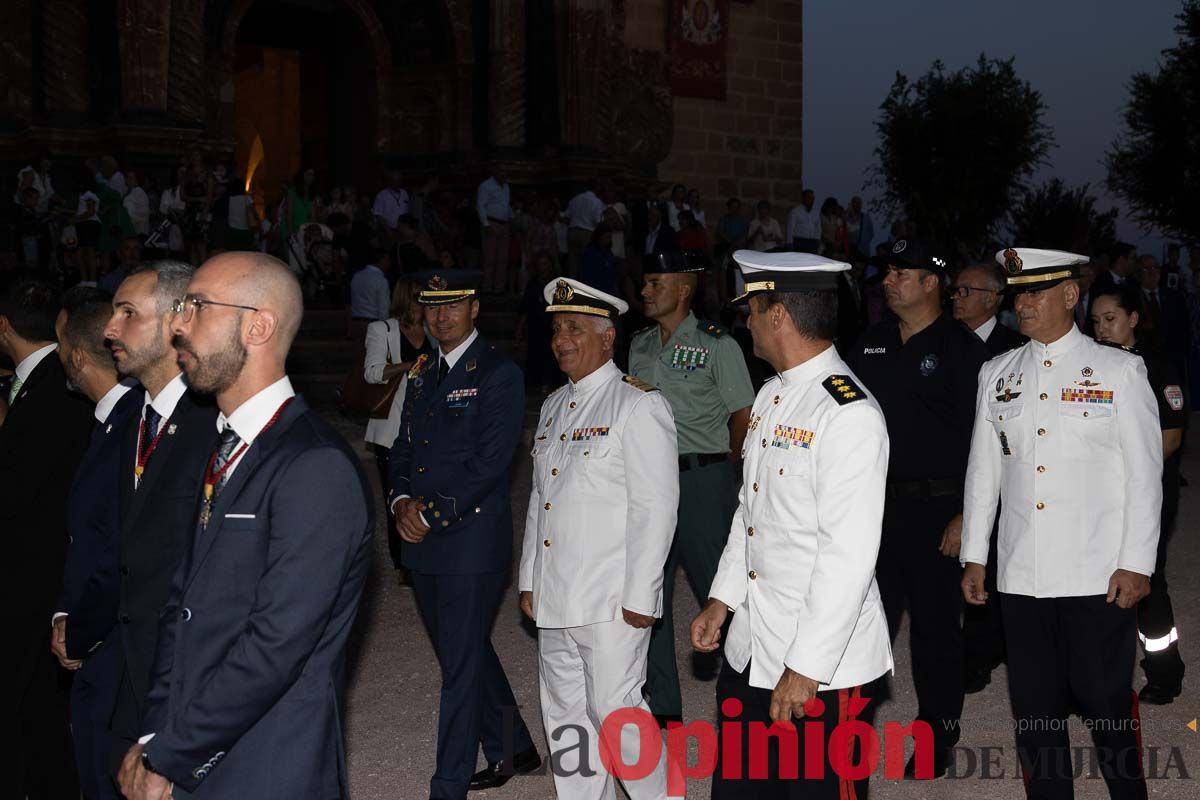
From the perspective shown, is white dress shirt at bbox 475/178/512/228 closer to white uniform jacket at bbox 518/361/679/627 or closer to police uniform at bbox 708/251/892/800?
white uniform jacket at bbox 518/361/679/627

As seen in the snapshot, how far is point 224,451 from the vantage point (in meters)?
2.93

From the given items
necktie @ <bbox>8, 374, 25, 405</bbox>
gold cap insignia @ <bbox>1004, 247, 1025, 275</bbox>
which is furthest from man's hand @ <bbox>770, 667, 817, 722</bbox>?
necktie @ <bbox>8, 374, 25, 405</bbox>

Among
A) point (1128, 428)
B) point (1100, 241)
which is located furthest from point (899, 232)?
point (1128, 428)

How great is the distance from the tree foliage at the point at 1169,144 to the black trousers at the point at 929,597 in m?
34.7

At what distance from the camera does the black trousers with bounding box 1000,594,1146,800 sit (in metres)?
4.06

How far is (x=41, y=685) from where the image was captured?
4.52m

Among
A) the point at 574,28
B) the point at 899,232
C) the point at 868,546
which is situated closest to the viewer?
the point at 868,546

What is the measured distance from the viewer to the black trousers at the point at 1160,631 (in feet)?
19.2

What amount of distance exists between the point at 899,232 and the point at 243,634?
72.3 feet

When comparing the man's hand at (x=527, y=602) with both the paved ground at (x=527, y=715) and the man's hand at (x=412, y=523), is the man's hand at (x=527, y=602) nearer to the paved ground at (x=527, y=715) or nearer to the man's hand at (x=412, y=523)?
the man's hand at (x=412, y=523)

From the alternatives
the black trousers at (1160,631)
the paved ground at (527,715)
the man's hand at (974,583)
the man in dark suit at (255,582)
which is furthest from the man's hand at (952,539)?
the man in dark suit at (255,582)

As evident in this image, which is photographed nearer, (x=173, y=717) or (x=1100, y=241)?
(x=173, y=717)

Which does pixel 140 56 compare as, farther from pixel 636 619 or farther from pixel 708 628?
pixel 708 628

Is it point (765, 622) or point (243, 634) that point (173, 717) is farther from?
point (765, 622)
